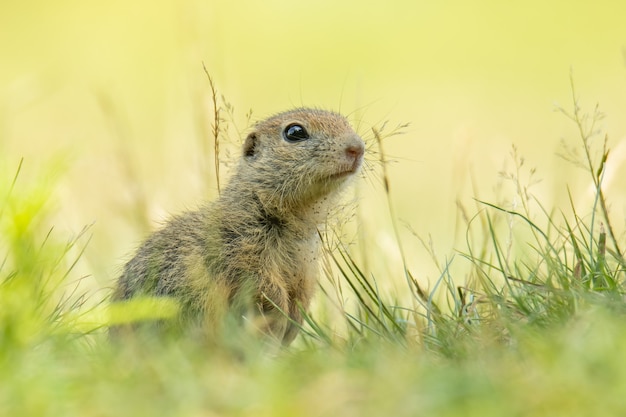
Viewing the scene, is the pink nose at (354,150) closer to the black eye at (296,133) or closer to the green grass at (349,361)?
the black eye at (296,133)

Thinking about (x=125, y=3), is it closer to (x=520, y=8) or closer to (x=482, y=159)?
(x=520, y=8)

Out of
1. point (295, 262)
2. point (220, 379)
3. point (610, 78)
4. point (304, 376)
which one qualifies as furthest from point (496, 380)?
point (610, 78)

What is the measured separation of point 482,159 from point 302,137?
7860 mm

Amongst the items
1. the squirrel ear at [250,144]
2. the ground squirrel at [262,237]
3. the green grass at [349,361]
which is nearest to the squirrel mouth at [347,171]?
the ground squirrel at [262,237]

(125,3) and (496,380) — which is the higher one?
(125,3)

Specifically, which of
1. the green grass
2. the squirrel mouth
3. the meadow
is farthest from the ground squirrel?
the green grass

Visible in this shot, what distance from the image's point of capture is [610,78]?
1562 cm

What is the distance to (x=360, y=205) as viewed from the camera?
22.0 feet

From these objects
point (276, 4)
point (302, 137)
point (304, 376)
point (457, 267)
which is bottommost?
point (457, 267)

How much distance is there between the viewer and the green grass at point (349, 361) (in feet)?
9.85

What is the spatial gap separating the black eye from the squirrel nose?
347mm

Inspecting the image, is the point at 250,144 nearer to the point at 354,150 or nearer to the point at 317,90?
the point at 354,150

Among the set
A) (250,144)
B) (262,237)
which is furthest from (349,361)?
(250,144)

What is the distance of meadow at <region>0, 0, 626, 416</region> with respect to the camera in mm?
3188
